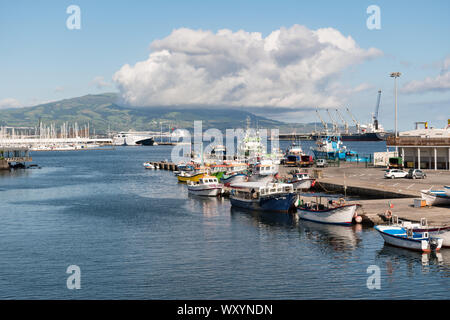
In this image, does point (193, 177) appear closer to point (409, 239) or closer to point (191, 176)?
point (191, 176)

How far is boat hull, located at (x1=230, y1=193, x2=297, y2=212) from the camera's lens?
58.3 m

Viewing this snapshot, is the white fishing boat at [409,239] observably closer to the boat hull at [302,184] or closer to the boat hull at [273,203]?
the boat hull at [273,203]

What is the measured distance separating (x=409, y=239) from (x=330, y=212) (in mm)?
12336

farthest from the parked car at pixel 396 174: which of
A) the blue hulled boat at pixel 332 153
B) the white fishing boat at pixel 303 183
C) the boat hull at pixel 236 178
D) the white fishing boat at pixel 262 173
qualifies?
the blue hulled boat at pixel 332 153

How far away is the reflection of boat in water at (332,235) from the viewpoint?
40562mm

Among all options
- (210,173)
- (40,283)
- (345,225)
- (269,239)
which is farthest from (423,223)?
(210,173)

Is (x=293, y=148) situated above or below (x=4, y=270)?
above

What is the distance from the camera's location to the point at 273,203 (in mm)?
59219

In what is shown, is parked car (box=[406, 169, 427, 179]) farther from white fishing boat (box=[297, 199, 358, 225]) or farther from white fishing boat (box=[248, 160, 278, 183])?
white fishing boat (box=[297, 199, 358, 225])

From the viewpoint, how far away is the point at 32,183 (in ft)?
350

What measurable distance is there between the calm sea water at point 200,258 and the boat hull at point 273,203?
193 centimetres

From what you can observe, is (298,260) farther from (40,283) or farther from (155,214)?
(155,214)
